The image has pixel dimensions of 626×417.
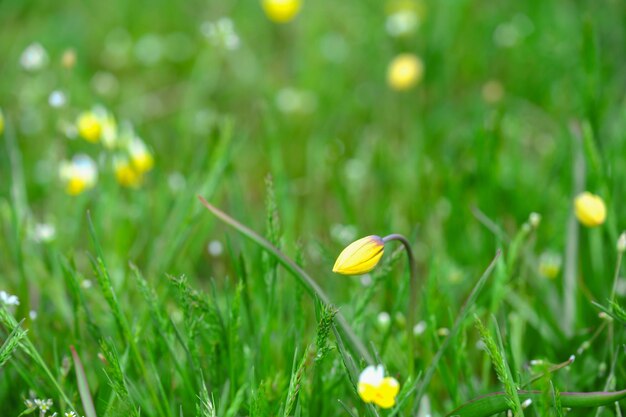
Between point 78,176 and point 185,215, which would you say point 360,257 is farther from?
point 78,176

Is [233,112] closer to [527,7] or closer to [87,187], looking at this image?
[87,187]

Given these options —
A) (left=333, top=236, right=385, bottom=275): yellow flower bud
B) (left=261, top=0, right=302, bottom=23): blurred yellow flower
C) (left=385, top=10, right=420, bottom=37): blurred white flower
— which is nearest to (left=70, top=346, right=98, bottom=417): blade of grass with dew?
(left=333, top=236, right=385, bottom=275): yellow flower bud

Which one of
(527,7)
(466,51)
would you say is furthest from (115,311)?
(527,7)

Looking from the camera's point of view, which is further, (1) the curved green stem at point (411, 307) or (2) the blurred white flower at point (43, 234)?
(2) the blurred white flower at point (43, 234)

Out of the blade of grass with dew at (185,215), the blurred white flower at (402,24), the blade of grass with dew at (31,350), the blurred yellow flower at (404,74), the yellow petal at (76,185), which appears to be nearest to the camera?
the blade of grass with dew at (31,350)

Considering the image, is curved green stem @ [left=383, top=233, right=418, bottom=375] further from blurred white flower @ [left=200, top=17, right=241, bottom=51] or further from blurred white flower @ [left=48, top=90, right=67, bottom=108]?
blurred white flower @ [left=200, top=17, right=241, bottom=51]

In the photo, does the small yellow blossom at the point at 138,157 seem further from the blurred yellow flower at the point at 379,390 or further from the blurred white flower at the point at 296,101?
the blurred yellow flower at the point at 379,390

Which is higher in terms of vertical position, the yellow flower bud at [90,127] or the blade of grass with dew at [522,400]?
the yellow flower bud at [90,127]

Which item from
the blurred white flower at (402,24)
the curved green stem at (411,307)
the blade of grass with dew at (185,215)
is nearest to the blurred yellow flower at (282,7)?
the blurred white flower at (402,24)
